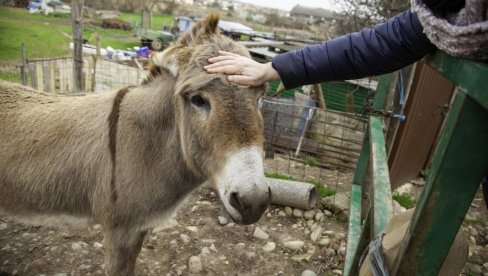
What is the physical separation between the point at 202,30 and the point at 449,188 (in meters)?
1.84

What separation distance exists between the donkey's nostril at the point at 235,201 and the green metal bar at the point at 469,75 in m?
1.06

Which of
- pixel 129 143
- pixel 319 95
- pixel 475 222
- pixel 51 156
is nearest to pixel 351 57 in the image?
pixel 129 143

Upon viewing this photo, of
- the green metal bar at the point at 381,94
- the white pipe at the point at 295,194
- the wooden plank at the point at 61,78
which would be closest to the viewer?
the green metal bar at the point at 381,94

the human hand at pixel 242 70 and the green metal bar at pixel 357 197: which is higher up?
the human hand at pixel 242 70

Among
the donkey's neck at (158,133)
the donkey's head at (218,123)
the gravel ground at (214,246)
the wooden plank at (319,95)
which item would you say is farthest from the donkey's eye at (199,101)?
the wooden plank at (319,95)

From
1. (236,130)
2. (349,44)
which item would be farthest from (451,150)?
(236,130)

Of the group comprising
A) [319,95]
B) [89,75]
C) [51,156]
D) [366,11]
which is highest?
[366,11]

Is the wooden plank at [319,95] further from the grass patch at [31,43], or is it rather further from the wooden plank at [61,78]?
the grass patch at [31,43]

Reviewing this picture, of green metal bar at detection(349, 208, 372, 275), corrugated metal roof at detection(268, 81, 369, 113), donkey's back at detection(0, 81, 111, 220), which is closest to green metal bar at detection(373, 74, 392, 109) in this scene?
green metal bar at detection(349, 208, 372, 275)

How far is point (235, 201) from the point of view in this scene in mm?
1766

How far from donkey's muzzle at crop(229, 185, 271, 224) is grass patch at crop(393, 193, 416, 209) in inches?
117

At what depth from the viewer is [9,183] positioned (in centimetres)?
270

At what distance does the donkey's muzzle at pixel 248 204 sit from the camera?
1692mm

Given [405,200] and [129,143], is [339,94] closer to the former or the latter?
[405,200]
